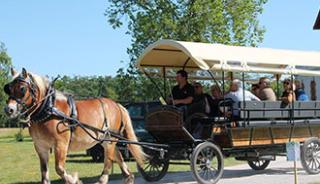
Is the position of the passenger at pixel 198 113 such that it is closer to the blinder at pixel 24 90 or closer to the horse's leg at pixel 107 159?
the horse's leg at pixel 107 159

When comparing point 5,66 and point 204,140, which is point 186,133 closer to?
point 204,140

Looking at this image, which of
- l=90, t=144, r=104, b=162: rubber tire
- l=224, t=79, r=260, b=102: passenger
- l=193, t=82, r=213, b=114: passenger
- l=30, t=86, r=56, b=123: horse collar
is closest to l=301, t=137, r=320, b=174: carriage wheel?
l=224, t=79, r=260, b=102: passenger

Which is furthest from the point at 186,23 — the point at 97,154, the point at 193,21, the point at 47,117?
the point at 47,117

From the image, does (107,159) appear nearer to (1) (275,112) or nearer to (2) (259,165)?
(1) (275,112)

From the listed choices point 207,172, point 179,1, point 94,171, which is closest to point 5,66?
point 179,1

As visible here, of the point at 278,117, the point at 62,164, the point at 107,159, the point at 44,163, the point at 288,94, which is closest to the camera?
the point at 62,164

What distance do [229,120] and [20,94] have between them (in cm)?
473

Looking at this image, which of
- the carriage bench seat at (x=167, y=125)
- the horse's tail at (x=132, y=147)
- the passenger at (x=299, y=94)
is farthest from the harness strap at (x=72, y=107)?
the passenger at (x=299, y=94)

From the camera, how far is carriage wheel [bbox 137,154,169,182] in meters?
12.6

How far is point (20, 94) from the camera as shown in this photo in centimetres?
931

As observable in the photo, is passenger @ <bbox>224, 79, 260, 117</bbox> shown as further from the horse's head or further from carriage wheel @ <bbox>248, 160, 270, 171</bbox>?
the horse's head

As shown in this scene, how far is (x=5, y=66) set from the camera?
2842 inches

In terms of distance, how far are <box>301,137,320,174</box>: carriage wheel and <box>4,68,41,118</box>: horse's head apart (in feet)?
21.7

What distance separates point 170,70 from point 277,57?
2.48 m
